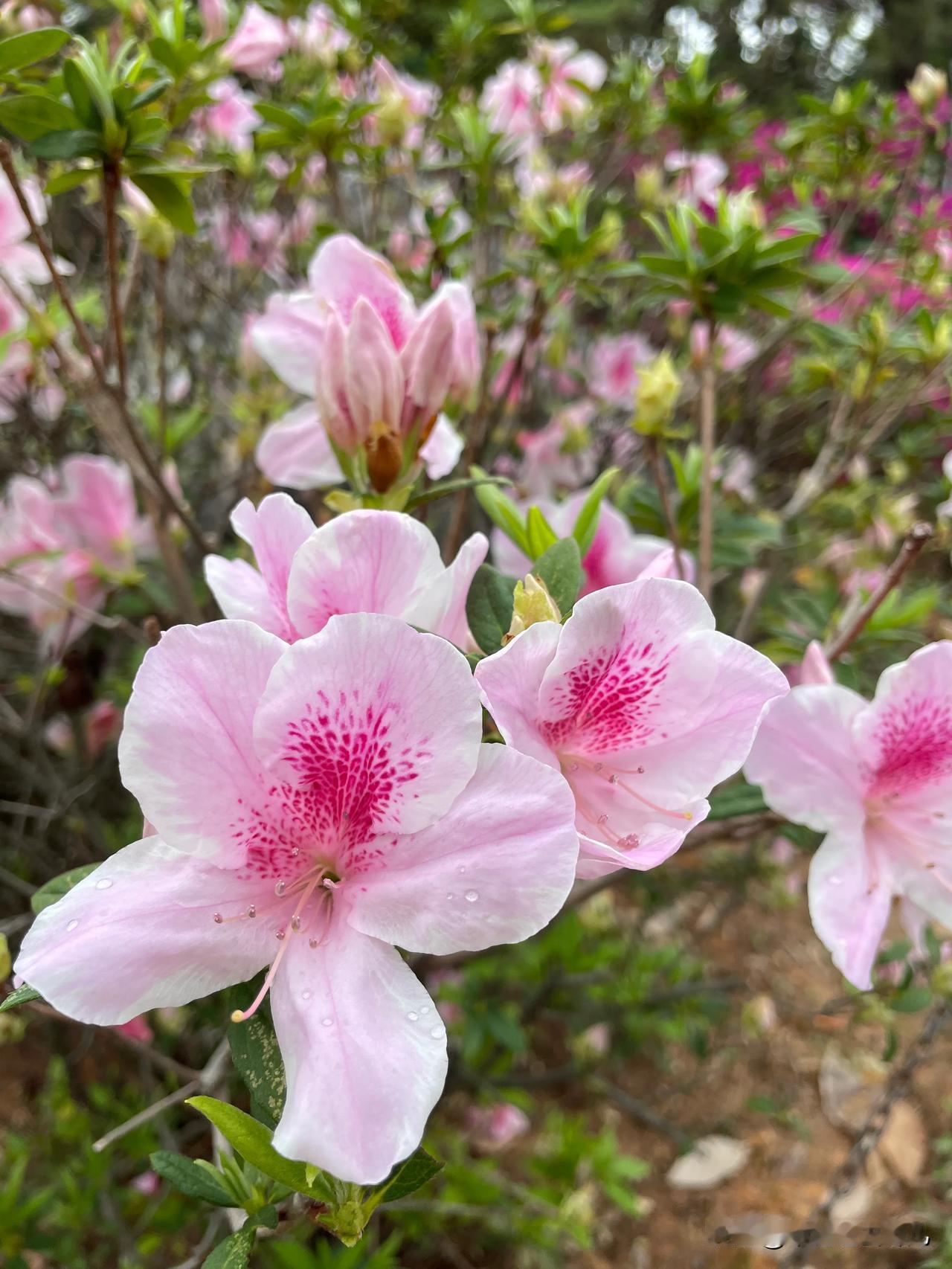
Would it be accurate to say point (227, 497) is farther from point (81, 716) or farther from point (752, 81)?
point (752, 81)

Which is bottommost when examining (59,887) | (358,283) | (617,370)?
(617,370)

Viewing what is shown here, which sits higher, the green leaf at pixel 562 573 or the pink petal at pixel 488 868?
the green leaf at pixel 562 573

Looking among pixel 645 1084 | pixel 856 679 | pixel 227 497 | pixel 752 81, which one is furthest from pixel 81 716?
pixel 752 81

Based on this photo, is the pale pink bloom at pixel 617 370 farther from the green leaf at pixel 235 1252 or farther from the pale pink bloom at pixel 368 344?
the green leaf at pixel 235 1252

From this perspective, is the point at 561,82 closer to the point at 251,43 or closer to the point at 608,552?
the point at 251,43

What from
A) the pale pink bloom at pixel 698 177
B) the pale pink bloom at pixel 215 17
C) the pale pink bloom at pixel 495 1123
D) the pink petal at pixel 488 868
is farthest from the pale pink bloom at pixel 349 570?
the pale pink bloom at pixel 495 1123

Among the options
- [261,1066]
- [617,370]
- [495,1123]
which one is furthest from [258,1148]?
[617,370]

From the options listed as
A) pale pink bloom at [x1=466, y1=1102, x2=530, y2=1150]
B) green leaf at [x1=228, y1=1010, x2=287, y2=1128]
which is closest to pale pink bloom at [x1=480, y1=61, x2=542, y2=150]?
green leaf at [x1=228, y1=1010, x2=287, y2=1128]
